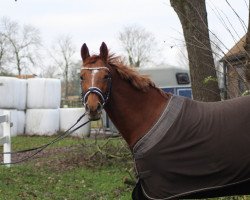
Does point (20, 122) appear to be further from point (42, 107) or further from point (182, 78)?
point (182, 78)

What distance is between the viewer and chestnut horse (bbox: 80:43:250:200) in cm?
445

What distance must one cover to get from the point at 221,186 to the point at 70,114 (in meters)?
19.2

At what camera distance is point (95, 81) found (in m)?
4.59

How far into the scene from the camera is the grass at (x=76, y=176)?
8289 mm

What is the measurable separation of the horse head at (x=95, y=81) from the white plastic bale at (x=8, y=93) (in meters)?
17.9

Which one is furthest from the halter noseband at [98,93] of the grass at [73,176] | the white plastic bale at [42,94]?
the white plastic bale at [42,94]

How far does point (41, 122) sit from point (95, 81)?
18427 millimetres

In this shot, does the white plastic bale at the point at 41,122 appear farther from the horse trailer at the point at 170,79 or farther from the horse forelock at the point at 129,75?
the horse forelock at the point at 129,75

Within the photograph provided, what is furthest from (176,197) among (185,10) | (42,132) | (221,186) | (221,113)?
(42,132)

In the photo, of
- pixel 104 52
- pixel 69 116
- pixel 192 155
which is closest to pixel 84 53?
pixel 104 52

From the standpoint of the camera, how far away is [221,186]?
14.8ft

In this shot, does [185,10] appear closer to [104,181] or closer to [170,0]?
[170,0]

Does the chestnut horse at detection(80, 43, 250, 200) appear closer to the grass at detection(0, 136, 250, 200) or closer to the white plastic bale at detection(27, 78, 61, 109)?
the grass at detection(0, 136, 250, 200)

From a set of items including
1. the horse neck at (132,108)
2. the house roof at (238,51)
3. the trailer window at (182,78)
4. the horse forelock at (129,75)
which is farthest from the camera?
the trailer window at (182,78)
